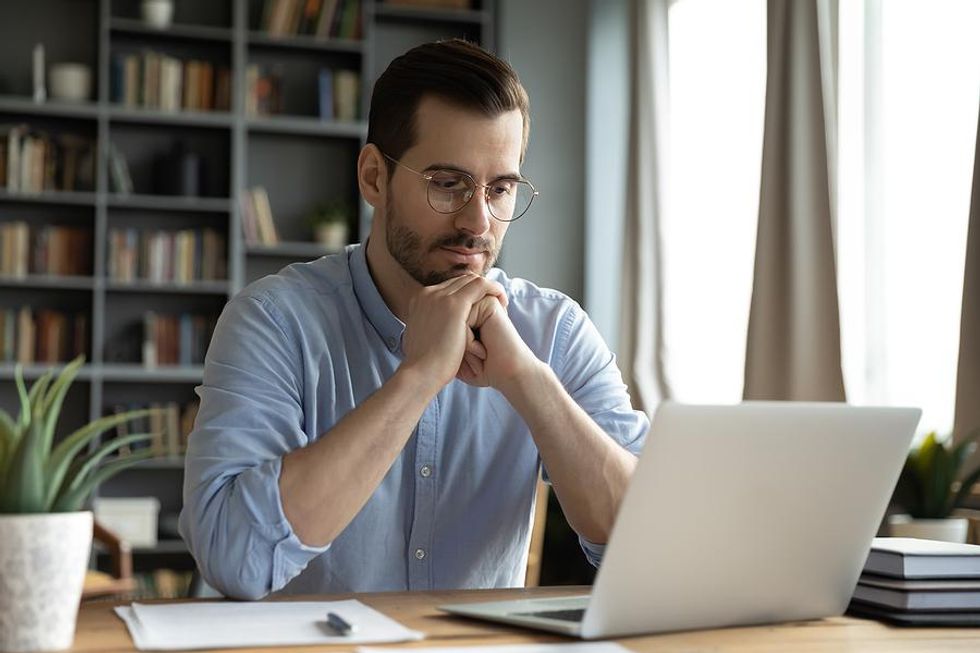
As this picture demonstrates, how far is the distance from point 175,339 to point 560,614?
421 centimetres

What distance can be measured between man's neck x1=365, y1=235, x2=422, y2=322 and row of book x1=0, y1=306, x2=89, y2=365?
3495mm

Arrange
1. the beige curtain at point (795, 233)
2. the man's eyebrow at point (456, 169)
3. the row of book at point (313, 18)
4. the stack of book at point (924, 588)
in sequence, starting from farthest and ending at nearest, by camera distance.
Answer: the row of book at point (313, 18) < the beige curtain at point (795, 233) < the man's eyebrow at point (456, 169) < the stack of book at point (924, 588)

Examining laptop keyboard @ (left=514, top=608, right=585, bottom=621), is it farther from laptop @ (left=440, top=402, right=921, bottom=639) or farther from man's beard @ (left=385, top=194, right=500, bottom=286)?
man's beard @ (left=385, top=194, right=500, bottom=286)

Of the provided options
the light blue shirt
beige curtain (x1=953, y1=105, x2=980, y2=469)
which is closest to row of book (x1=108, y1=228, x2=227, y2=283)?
beige curtain (x1=953, y1=105, x2=980, y2=469)

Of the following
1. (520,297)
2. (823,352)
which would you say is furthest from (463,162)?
(823,352)

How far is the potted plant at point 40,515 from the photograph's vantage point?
1.04 m

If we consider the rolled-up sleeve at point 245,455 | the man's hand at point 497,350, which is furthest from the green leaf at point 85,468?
the man's hand at point 497,350

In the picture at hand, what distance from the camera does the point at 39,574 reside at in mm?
1059

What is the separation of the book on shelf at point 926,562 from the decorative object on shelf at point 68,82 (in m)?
4.41

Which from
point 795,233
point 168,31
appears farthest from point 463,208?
point 168,31

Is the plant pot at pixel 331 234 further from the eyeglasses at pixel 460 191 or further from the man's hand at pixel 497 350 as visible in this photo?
the man's hand at pixel 497 350

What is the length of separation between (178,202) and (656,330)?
6.64 ft

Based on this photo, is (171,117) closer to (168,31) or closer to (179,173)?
(179,173)

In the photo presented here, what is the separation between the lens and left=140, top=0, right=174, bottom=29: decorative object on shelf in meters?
5.13
